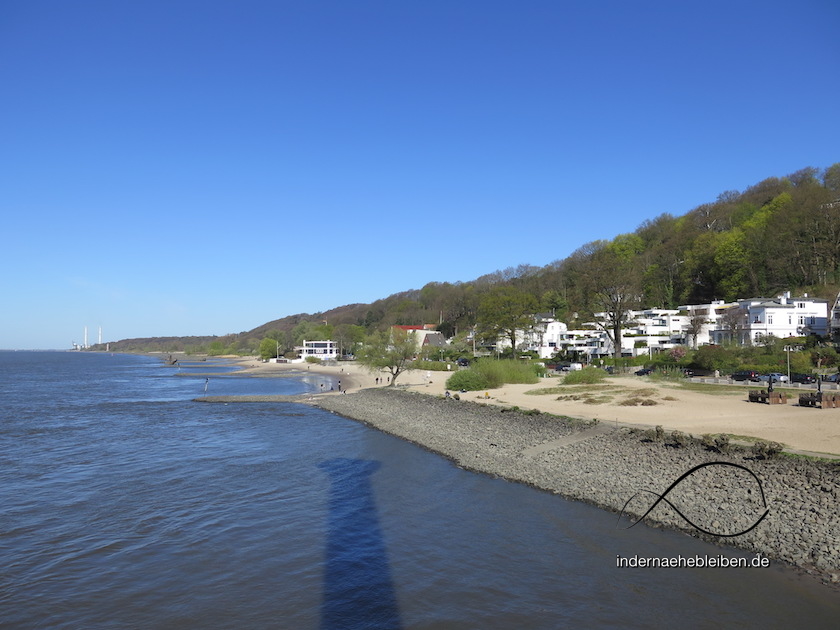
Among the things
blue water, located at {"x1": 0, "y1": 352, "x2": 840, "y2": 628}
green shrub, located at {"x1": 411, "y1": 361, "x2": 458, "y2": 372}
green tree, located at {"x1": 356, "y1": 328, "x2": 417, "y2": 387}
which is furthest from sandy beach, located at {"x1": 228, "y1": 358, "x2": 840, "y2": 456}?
green shrub, located at {"x1": 411, "y1": 361, "x2": 458, "y2": 372}

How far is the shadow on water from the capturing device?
1002 centimetres

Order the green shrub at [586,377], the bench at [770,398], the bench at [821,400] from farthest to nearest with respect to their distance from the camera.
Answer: the green shrub at [586,377] < the bench at [770,398] < the bench at [821,400]

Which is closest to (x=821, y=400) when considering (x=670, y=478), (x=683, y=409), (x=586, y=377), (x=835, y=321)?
(x=683, y=409)

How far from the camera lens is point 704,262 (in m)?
82.8

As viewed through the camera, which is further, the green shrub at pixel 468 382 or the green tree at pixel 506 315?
the green tree at pixel 506 315

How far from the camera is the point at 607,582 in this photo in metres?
11.1

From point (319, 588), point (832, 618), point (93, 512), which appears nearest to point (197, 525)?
point (93, 512)

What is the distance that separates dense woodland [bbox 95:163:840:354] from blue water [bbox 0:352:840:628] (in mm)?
44904

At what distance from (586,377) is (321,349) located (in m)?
97.0

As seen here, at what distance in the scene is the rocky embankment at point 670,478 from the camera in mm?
12125

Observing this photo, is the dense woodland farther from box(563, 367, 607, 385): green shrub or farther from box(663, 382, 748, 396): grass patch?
box(663, 382, 748, 396): grass patch

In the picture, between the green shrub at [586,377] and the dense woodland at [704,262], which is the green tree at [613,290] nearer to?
the dense woodland at [704,262]

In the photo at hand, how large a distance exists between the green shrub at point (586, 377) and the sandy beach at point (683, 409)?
3.81ft

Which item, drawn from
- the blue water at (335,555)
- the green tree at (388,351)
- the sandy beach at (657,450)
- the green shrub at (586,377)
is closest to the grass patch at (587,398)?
the sandy beach at (657,450)
